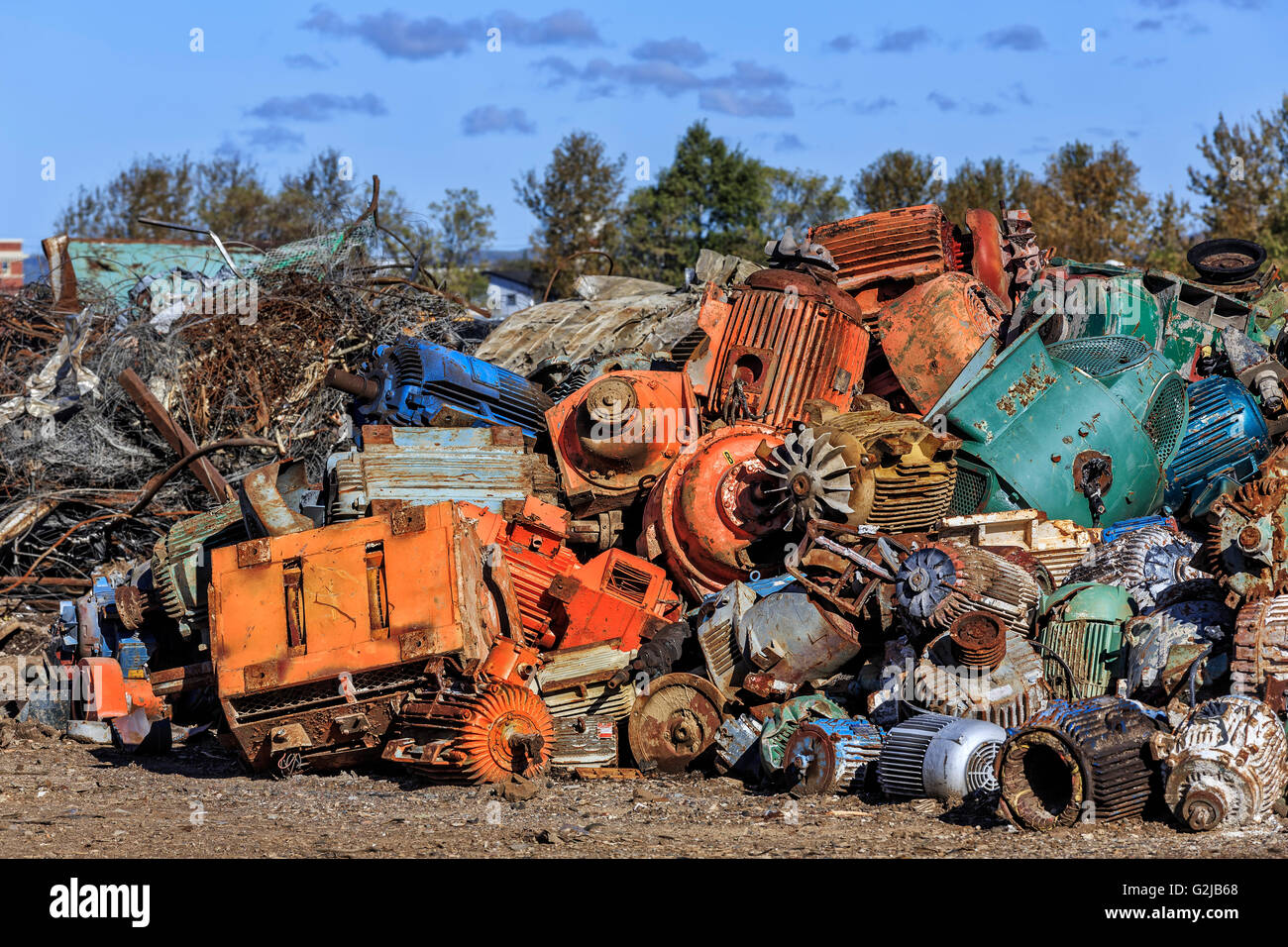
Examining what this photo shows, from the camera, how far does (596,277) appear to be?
12.8 metres

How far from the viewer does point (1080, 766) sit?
212 inches

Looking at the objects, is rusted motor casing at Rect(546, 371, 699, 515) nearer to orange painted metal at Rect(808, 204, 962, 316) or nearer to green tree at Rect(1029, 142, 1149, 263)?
orange painted metal at Rect(808, 204, 962, 316)

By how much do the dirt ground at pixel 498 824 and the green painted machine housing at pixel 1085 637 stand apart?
1.23 meters

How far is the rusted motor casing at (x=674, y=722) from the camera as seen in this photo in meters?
7.08

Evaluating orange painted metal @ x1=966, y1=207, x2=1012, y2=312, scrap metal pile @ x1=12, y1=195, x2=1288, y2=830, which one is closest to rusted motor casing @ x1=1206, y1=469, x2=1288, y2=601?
scrap metal pile @ x1=12, y1=195, x2=1288, y2=830

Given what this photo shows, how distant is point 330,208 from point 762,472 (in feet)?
27.8

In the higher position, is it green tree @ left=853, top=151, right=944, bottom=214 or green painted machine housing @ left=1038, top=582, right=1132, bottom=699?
green tree @ left=853, top=151, right=944, bottom=214

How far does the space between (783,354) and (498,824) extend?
4287 mm

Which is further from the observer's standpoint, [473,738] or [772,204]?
[772,204]

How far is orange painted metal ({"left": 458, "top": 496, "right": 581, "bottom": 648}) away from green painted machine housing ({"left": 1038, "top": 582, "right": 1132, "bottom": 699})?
9.11ft

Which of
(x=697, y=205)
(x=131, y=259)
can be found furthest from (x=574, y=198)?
(x=131, y=259)

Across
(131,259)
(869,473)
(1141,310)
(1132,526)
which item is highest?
(131,259)

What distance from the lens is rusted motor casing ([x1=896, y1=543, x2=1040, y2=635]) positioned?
267 inches

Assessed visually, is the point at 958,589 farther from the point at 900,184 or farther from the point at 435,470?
the point at 900,184
